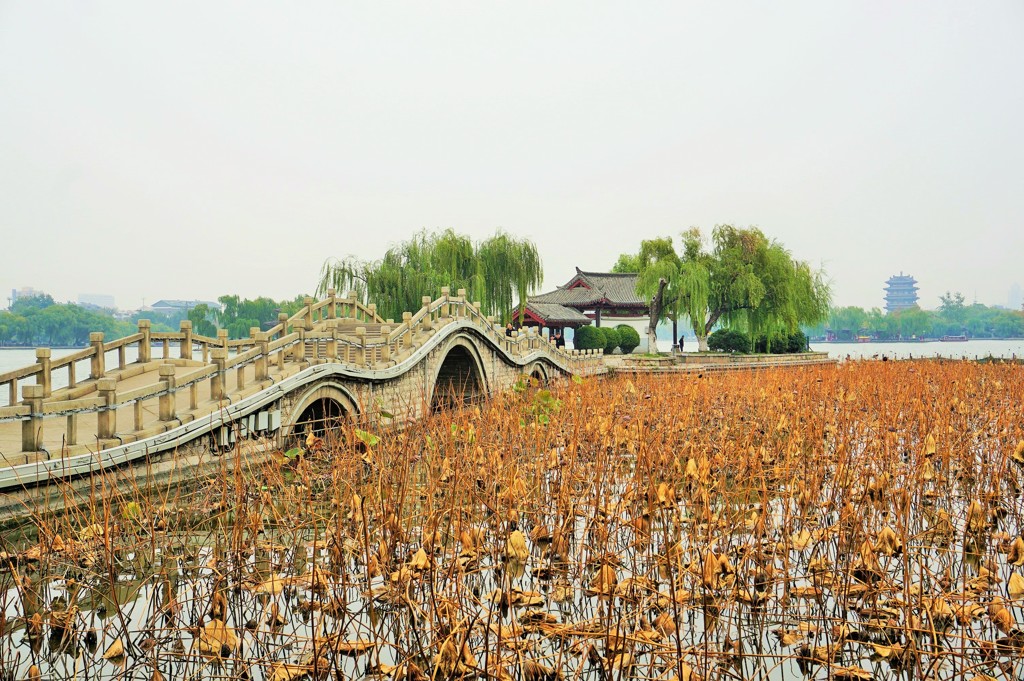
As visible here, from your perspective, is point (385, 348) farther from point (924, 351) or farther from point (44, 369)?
point (924, 351)

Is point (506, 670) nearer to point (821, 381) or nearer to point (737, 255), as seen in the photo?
point (821, 381)

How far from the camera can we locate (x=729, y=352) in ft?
107

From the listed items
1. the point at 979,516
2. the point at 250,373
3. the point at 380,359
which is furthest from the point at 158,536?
the point at 250,373

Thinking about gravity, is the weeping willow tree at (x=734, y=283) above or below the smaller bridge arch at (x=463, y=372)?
above

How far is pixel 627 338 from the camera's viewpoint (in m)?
33.0

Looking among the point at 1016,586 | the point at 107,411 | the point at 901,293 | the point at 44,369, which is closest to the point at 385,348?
the point at 44,369

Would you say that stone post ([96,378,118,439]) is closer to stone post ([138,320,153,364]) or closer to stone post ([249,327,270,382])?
stone post ([249,327,270,382])

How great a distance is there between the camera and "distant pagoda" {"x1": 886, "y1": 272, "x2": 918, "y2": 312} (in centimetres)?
13325

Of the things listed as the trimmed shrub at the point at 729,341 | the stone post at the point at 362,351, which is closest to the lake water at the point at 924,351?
the trimmed shrub at the point at 729,341

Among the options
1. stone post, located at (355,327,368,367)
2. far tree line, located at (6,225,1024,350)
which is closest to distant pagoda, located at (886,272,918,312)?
far tree line, located at (6,225,1024,350)

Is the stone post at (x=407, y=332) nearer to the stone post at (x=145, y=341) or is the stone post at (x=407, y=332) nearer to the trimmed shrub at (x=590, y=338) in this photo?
the stone post at (x=145, y=341)

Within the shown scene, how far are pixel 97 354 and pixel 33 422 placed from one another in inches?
125

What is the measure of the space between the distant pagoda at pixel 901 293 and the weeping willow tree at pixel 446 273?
12581 centimetres

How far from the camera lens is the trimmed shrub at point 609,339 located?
104 feet
